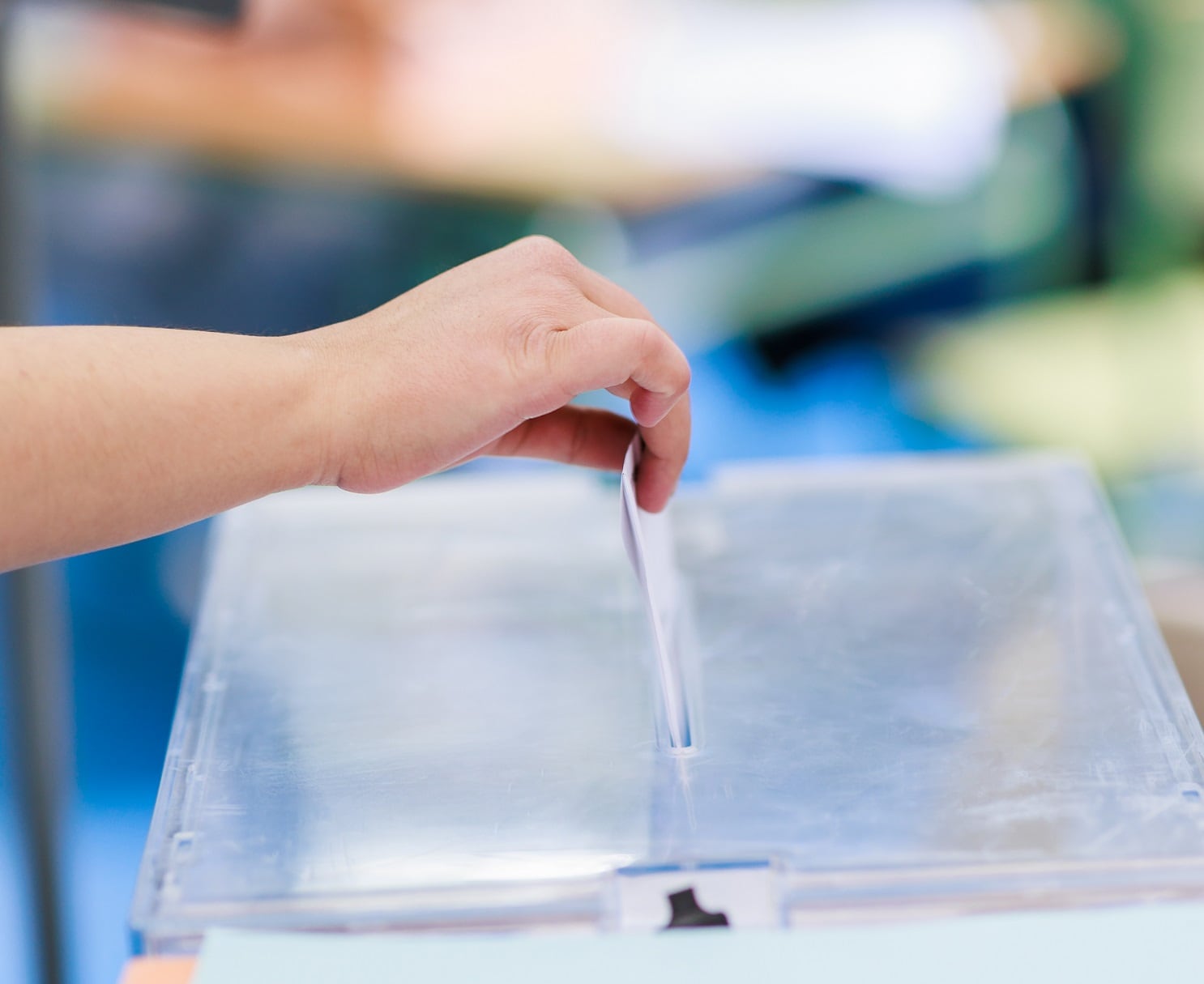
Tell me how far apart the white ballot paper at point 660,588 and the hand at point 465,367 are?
0.20 ft

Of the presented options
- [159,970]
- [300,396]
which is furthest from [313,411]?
[159,970]

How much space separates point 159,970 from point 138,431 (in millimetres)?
247

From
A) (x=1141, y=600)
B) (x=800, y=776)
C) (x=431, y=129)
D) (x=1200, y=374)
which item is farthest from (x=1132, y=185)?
(x=800, y=776)

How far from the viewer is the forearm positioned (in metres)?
0.57

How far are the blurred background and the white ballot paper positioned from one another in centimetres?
112

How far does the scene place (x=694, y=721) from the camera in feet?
2.13

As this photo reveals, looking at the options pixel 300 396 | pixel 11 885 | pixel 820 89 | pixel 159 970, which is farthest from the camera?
pixel 820 89

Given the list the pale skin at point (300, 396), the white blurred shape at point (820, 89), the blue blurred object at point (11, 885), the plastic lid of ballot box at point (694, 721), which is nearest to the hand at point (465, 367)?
the pale skin at point (300, 396)

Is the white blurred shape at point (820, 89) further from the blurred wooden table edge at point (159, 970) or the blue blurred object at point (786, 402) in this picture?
the blurred wooden table edge at point (159, 970)

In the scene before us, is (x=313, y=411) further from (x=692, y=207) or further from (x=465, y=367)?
(x=692, y=207)

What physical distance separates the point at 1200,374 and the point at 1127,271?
0.21m

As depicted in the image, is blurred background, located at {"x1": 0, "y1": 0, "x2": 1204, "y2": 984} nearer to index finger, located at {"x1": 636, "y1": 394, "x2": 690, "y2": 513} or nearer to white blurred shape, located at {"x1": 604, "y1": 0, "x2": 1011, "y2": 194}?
white blurred shape, located at {"x1": 604, "y1": 0, "x2": 1011, "y2": 194}

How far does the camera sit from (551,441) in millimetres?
801

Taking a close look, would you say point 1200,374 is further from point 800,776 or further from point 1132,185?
point 800,776
